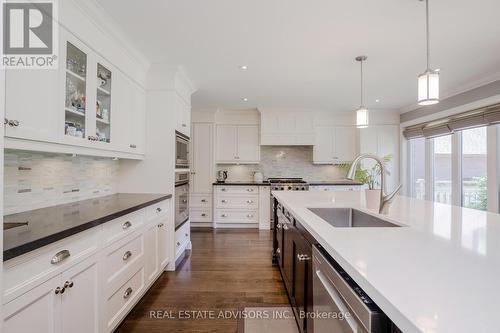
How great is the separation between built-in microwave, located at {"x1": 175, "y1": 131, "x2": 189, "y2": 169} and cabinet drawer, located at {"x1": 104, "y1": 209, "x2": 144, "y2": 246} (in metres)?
1.05

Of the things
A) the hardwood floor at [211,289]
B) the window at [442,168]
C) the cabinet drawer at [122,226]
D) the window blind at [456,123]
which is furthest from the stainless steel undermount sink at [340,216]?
the window at [442,168]

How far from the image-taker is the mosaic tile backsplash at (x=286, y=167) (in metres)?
5.46

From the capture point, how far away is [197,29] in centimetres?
217

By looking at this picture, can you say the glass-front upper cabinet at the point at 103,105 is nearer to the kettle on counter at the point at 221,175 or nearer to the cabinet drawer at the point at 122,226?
the cabinet drawer at the point at 122,226

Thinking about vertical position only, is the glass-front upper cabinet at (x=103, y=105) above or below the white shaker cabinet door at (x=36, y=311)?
above

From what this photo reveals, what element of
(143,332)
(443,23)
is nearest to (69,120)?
(143,332)

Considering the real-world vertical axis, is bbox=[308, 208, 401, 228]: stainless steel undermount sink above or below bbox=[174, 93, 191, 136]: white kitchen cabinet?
below

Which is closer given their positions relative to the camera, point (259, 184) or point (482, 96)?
point (482, 96)

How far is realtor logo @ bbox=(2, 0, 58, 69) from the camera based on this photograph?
4.25 feet

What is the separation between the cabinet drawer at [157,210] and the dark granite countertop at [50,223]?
229 millimetres

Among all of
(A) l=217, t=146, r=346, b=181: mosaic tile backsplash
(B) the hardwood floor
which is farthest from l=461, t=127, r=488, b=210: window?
(B) the hardwood floor

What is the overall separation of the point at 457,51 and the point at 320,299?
2998 mm

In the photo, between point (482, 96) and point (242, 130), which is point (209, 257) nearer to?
point (242, 130)

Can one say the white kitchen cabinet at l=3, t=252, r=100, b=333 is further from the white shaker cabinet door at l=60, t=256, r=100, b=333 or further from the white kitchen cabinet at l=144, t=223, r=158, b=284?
the white kitchen cabinet at l=144, t=223, r=158, b=284
